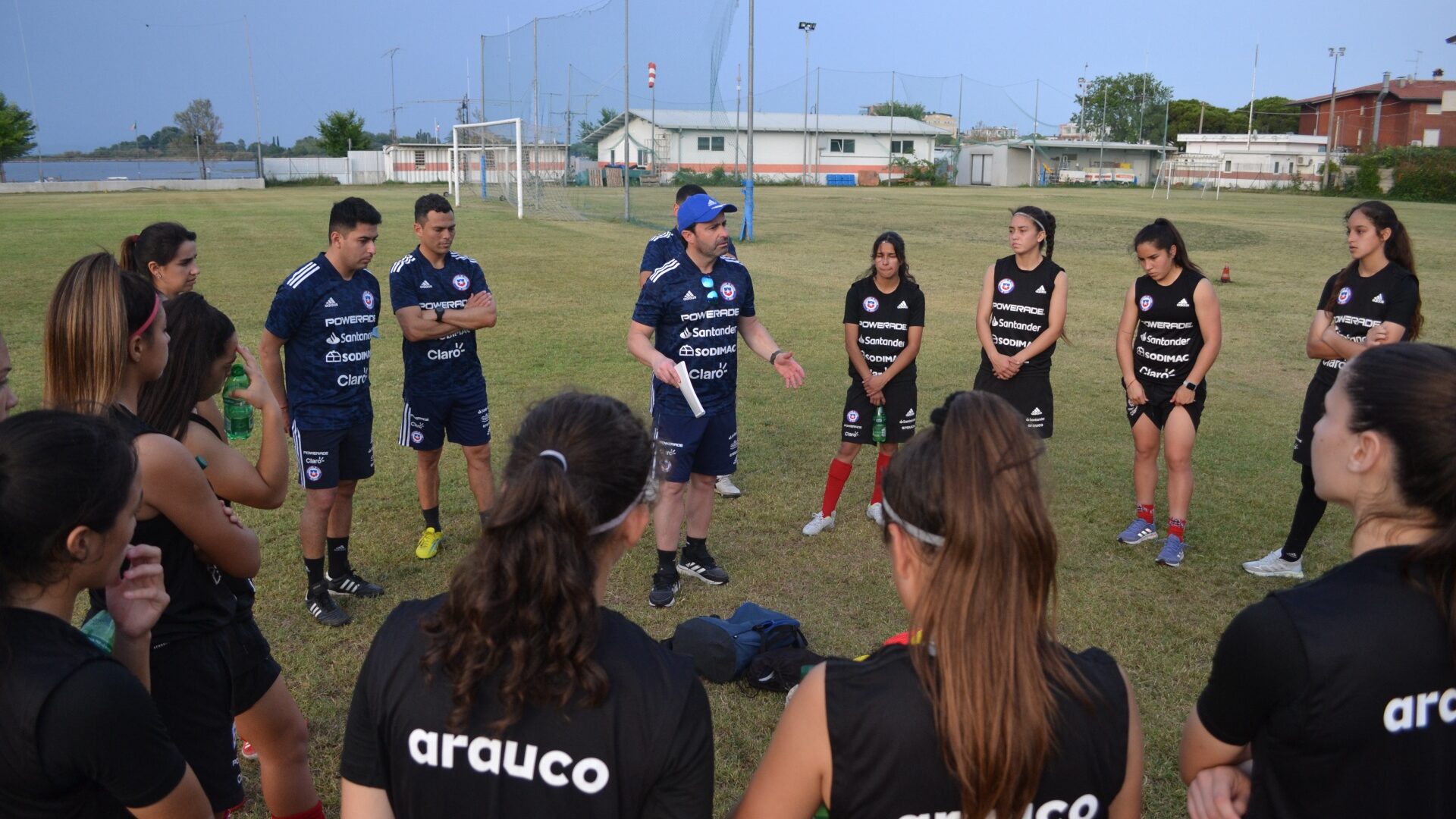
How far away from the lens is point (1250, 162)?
61.9m

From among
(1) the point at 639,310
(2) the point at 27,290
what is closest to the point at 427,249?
(1) the point at 639,310

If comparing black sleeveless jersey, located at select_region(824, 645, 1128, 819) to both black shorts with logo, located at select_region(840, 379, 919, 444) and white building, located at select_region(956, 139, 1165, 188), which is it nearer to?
black shorts with logo, located at select_region(840, 379, 919, 444)

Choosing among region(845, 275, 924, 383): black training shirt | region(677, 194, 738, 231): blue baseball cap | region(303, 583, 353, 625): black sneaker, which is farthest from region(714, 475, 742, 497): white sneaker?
region(303, 583, 353, 625): black sneaker

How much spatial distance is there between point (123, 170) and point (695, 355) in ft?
251

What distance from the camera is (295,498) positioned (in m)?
7.03

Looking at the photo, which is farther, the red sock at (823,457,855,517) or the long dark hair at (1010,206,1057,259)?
the red sock at (823,457,855,517)

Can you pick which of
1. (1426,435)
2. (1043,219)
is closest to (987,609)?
(1426,435)

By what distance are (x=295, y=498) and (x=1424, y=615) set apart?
6879 millimetres

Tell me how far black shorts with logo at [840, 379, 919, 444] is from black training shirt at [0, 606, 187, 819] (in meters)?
5.21

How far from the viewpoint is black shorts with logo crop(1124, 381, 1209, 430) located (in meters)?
5.93

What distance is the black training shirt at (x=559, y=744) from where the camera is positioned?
1.61 meters

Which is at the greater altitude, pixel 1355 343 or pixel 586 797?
pixel 1355 343

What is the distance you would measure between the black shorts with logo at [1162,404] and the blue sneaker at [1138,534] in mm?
654

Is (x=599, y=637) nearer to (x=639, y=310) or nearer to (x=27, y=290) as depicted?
(x=639, y=310)
